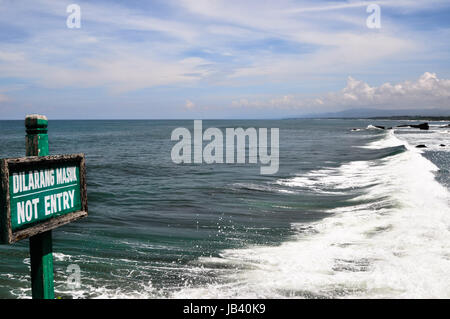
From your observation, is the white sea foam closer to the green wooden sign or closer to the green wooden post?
the green wooden post

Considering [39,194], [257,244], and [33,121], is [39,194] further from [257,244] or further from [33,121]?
[257,244]

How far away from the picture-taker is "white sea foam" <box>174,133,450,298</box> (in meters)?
6.86

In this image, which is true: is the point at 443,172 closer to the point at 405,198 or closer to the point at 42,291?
the point at 405,198

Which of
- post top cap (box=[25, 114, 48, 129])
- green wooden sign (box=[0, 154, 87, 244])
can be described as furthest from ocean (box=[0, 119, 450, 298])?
post top cap (box=[25, 114, 48, 129])

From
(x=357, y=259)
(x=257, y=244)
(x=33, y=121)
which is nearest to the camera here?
(x=33, y=121)

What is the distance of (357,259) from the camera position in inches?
330

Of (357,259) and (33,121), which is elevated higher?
(33,121)

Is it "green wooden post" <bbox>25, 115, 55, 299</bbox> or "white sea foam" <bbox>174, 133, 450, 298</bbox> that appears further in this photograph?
"white sea foam" <bbox>174, 133, 450, 298</bbox>

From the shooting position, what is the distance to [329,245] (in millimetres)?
9516

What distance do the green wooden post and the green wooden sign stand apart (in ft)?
0.54

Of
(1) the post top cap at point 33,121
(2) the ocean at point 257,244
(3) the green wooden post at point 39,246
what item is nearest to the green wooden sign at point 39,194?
(3) the green wooden post at point 39,246

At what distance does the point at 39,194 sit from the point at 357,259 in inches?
259

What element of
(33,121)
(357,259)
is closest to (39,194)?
(33,121)
